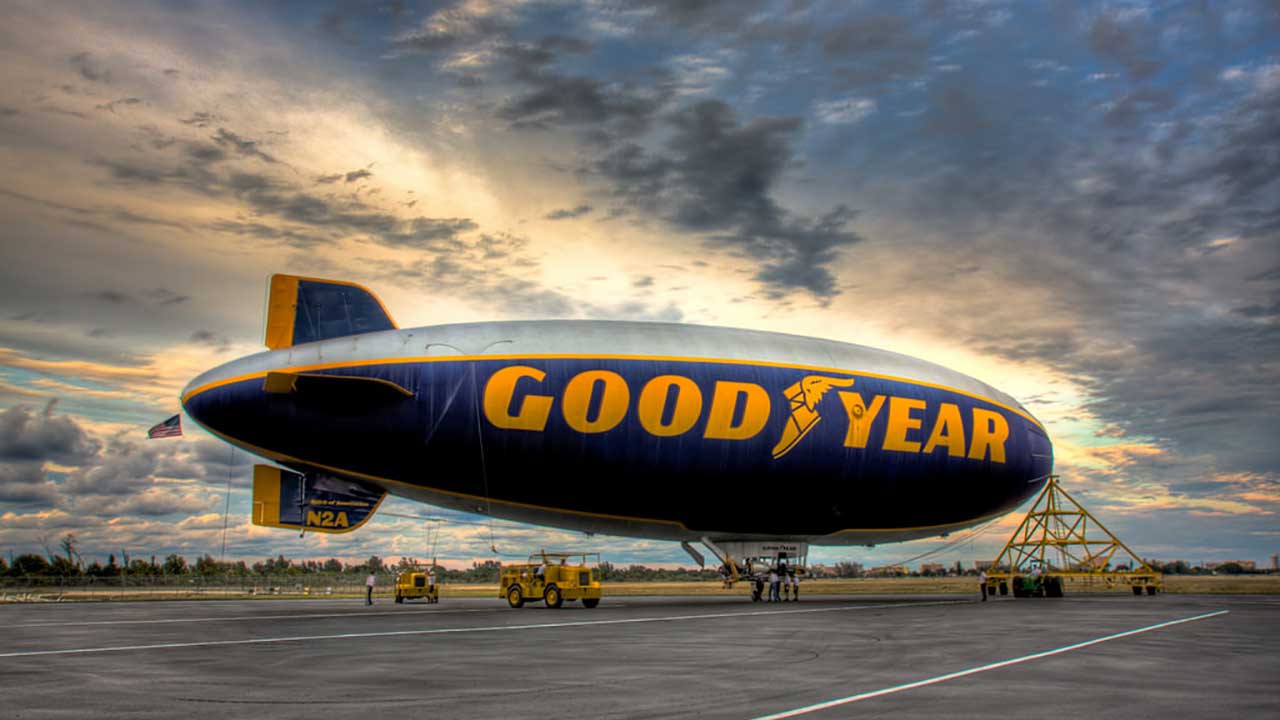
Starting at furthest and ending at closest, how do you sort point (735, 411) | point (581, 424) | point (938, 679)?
point (735, 411) → point (581, 424) → point (938, 679)

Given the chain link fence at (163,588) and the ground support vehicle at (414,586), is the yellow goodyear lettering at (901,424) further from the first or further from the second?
the chain link fence at (163,588)

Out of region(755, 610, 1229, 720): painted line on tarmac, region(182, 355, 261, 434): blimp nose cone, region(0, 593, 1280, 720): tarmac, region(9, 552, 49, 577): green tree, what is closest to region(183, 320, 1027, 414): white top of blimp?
region(182, 355, 261, 434): blimp nose cone

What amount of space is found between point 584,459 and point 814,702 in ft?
63.5

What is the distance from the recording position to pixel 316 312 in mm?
31297

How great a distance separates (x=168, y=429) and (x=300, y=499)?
406 inches

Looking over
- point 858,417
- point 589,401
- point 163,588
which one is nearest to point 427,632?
point 589,401

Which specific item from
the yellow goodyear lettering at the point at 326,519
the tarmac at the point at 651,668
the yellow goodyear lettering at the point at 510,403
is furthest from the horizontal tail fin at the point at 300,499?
the yellow goodyear lettering at the point at 510,403

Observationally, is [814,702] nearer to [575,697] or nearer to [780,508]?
[575,697]

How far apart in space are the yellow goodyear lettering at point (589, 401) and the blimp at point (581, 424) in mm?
46

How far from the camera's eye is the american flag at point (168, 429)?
119ft

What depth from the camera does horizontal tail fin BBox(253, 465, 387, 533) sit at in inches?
1174

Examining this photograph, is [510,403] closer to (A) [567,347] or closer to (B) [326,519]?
(A) [567,347]

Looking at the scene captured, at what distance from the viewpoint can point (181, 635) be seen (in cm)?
2192

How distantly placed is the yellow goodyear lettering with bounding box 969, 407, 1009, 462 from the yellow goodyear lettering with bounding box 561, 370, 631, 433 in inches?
596
